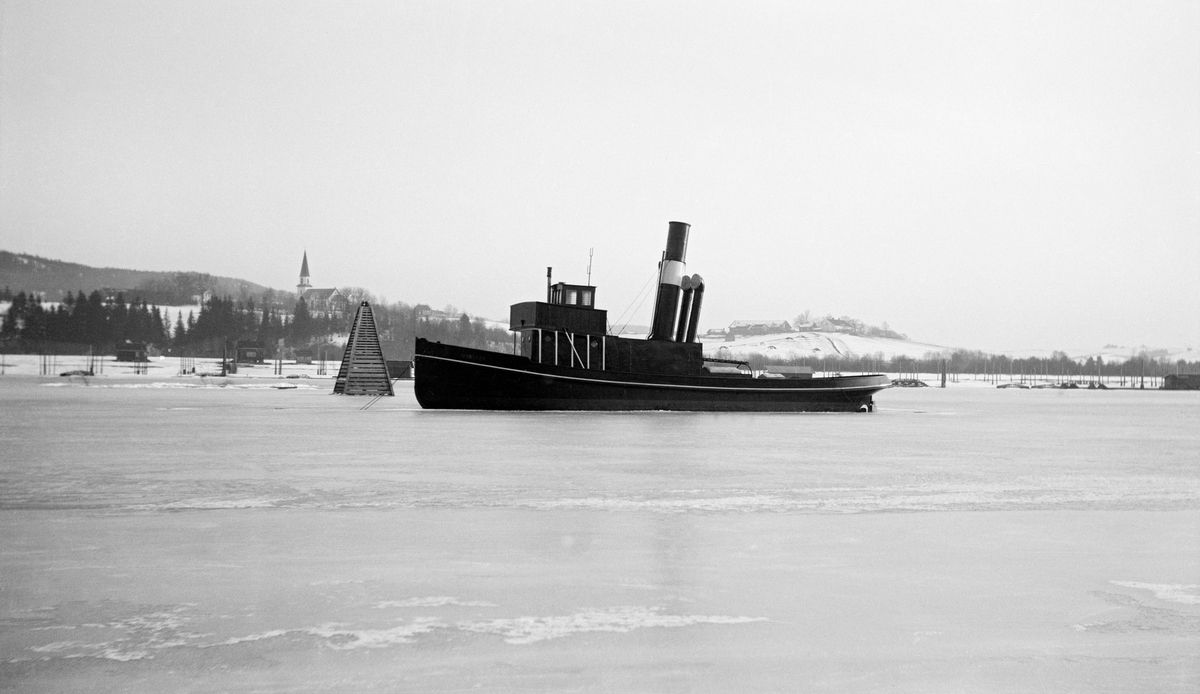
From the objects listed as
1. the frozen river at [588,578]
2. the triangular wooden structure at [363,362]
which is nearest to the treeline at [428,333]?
the triangular wooden structure at [363,362]

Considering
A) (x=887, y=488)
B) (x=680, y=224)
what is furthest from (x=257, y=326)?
(x=887, y=488)

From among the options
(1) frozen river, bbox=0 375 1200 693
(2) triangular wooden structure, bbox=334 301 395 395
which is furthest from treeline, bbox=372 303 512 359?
(1) frozen river, bbox=0 375 1200 693

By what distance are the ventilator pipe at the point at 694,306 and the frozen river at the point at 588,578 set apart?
22.2m

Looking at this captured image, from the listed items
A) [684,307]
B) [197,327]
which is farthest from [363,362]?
[197,327]

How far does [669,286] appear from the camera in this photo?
34094 mm

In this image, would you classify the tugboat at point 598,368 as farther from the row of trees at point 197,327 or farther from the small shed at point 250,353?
the small shed at point 250,353

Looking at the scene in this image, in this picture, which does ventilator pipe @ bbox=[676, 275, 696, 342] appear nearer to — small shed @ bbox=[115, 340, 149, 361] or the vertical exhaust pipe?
the vertical exhaust pipe

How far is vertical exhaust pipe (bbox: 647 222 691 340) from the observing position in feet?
112

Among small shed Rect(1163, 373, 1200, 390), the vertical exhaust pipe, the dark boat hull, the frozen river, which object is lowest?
the frozen river

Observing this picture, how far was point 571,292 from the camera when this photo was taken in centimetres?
3216

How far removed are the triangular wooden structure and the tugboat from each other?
15.7 m

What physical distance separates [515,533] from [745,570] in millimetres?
2108

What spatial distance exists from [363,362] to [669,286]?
20.2 m

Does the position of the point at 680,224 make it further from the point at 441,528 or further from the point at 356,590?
the point at 356,590
